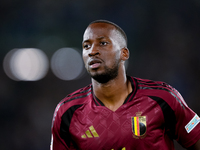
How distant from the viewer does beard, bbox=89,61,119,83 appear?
2021mm

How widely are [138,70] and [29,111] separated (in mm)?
3092

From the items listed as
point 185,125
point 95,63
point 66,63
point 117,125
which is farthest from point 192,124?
point 66,63

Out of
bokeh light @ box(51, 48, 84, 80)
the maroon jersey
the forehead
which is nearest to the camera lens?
the maroon jersey

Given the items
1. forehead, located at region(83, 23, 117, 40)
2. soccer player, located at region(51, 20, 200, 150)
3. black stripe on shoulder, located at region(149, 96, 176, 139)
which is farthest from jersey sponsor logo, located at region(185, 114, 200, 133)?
forehead, located at region(83, 23, 117, 40)

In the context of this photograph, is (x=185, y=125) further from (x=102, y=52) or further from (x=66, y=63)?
(x=66, y=63)

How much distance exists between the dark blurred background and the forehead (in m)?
4.60

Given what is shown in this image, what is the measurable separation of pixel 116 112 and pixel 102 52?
0.50 meters

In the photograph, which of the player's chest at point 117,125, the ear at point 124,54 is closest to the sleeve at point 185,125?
the player's chest at point 117,125

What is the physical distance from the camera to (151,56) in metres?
7.18

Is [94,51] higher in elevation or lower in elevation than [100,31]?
lower

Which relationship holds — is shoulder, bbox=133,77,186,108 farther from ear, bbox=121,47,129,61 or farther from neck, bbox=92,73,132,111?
ear, bbox=121,47,129,61

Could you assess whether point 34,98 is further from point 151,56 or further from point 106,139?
point 106,139

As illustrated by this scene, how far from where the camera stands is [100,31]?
83.7 inches

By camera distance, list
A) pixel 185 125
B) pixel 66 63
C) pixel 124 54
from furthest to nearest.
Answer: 1. pixel 66 63
2. pixel 124 54
3. pixel 185 125
